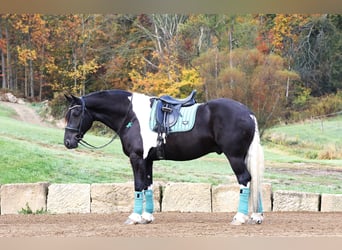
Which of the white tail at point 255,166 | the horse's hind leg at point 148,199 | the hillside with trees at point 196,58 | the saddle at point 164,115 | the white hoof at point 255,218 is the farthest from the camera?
the hillside with trees at point 196,58

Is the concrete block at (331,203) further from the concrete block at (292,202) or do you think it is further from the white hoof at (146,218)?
the white hoof at (146,218)

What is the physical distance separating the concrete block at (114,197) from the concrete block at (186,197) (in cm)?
13

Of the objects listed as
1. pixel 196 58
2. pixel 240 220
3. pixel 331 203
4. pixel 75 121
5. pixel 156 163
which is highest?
pixel 196 58

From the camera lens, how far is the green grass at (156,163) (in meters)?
9.92

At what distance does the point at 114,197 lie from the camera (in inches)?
371

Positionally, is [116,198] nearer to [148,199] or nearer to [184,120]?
[148,199]

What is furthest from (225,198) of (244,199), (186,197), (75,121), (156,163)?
(75,121)

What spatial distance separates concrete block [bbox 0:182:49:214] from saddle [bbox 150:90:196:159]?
7.41 ft

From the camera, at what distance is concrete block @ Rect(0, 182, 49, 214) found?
9406 millimetres

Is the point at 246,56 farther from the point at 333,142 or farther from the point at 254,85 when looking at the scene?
the point at 333,142

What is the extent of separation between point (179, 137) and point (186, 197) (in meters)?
1.84

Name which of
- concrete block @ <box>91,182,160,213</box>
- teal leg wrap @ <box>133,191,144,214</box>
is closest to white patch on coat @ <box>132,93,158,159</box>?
A: teal leg wrap @ <box>133,191,144,214</box>

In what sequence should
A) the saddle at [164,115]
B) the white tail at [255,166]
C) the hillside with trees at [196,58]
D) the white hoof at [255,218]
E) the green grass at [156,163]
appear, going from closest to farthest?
the white tail at [255,166], the white hoof at [255,218], the saddle at [164,115], the green grass at [156,163], the hillside with trees at [196,58]

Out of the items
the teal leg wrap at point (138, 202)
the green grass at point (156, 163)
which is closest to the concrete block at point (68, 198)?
the green grass at point (156, 163)
